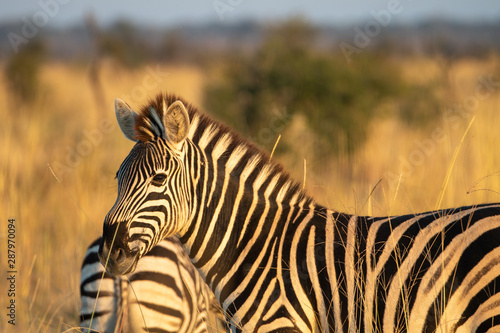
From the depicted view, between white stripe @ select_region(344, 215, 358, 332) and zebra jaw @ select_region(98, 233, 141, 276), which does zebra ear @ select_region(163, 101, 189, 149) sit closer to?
zebra jaw @ select_region(98, 233, 141, 276)

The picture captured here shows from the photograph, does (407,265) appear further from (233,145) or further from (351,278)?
(233,145)

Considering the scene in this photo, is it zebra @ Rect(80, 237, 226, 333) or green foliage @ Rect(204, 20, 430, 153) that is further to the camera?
green foliage @ Rect(204, 20, 430, 153)

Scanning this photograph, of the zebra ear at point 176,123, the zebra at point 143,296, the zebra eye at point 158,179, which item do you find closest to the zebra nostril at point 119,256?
the zebra eye at point 158,179

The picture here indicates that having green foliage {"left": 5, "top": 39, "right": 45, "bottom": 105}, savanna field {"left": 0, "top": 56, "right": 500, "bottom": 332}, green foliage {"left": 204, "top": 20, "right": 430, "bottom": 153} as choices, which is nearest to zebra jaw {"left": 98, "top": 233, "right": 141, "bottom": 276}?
savanna field {"left": 0, "top": 56, "right": 500, "bottom": 332}

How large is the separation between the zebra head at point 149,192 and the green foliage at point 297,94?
699 cm

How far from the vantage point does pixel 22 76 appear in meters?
17.2

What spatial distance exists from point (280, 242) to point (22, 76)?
16.8m

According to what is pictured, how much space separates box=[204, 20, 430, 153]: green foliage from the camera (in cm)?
1012

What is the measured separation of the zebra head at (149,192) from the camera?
2.71m

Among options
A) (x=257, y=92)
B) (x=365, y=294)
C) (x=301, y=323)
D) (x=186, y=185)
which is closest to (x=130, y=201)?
(x=186, y=185)

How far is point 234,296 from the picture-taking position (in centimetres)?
286

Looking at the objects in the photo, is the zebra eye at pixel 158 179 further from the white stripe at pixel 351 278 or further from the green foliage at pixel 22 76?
the green foliage at pixel 22 76

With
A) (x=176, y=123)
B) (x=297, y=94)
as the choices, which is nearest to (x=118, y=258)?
(x=176, y=123)

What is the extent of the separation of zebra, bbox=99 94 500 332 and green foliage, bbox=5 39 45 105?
14.6 metres
